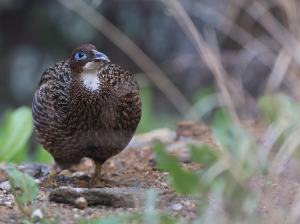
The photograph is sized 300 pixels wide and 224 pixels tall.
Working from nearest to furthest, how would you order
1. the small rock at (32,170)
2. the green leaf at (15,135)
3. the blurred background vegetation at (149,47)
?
1. the small rock at (32,170)
2. the green leaf at (15,135)
3. the blurred background vegetation at (149,47)

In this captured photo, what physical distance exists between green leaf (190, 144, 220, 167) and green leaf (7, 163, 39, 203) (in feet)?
3.53

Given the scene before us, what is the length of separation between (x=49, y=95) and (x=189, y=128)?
196 centimetres

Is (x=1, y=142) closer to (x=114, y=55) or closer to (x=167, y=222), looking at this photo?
(x=167, y=222)

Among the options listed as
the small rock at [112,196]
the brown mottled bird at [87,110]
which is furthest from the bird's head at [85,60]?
the small rock at [112,196]

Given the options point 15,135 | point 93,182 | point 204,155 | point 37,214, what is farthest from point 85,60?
point 15,135

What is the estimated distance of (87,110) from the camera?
10.1ft

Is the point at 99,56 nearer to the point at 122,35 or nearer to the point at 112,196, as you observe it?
the point at 112,196

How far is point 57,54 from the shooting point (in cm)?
677

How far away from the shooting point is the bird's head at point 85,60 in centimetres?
308

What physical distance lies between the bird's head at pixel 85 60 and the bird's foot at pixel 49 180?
113 cm

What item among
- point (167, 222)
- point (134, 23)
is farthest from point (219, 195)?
point (134, 23)

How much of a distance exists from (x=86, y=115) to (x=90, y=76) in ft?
1.14

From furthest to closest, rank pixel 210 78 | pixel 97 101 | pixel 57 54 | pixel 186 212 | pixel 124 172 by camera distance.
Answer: pixel 210 78 < pixel 57 54 < pixel 124 172 < pixel 97 101 < pixel 186 212

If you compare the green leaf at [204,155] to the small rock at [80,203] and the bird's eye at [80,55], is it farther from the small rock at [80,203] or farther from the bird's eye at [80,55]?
the bird's eye at [80,55]
